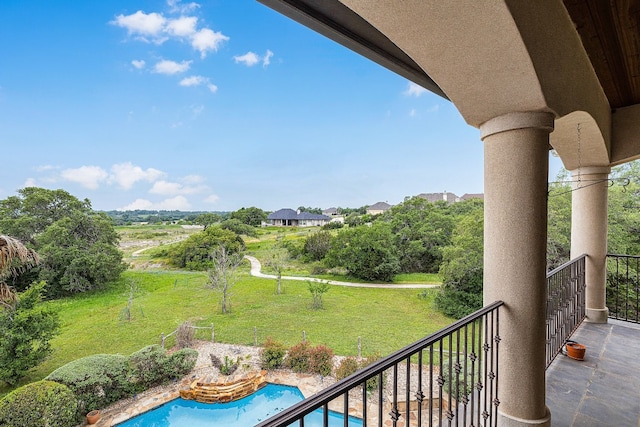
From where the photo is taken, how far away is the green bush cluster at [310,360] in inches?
344

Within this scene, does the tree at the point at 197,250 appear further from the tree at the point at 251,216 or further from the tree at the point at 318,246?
the tree at the point at 318,246

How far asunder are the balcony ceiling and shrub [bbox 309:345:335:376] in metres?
8.53

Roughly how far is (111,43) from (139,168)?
7.99 m

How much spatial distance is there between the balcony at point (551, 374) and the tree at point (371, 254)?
526 inches

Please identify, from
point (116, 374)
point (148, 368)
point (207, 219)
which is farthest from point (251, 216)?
point (116, 374)

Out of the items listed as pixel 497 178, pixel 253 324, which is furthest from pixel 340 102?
pixel 497 178

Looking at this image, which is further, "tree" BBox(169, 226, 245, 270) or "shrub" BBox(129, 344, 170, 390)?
"tree" BBox(169, 226, 245, 270)

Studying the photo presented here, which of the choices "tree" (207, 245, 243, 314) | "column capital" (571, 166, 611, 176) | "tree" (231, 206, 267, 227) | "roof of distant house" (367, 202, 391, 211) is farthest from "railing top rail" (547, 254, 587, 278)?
"roof of distant house" (367, 202, 391, 211)

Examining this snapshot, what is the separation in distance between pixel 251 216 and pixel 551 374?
2213 cm

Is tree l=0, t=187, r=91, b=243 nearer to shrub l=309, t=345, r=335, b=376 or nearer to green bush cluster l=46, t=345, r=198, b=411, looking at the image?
green bush cluster l=46, t=345, r=198, b=411

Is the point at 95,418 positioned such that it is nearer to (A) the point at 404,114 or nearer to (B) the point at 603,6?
(B) the point at 603,6

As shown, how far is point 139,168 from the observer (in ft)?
70.3

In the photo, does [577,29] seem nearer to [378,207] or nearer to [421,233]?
[421,233]

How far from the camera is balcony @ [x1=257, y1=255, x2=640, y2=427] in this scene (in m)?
0.84
